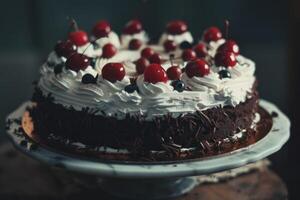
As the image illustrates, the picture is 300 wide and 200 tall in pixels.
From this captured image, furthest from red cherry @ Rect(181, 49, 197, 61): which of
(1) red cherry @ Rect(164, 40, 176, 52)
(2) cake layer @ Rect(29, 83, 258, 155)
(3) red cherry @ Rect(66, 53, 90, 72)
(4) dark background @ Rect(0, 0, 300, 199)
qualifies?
(4) dark background @ Rect(0, 0, 300, 199)

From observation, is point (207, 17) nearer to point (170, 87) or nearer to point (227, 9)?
point (227, 9)

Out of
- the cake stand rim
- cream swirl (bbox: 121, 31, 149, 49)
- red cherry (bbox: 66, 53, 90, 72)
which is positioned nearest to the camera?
the cake stand rim

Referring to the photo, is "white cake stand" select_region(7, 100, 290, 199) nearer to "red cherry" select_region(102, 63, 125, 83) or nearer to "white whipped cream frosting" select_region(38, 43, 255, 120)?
"white whipped cream frosting" select_region(38, 43, 255, 120)

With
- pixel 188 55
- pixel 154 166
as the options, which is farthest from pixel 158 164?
pixel 188 55

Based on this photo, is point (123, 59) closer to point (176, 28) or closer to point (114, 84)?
point (176, 28)

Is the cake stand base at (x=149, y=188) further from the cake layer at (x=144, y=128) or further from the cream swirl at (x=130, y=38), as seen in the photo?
the cream swirl at (x=130, y=38)

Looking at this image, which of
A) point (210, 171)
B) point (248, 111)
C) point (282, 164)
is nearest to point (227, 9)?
point (282, 164)

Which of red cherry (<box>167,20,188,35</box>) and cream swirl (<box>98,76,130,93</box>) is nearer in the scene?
cream swirl (<box>98,76,130,93</box>)
